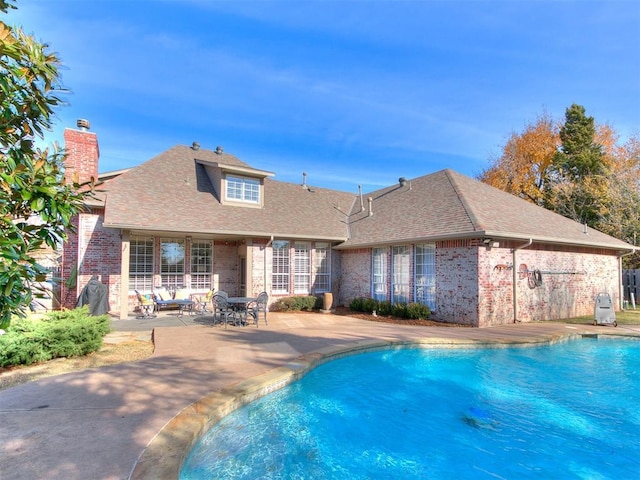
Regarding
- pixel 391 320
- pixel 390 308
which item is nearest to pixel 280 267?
pixel 390 308

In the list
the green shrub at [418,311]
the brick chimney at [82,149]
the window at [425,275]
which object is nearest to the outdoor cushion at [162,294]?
the brick chimney at [82,149]

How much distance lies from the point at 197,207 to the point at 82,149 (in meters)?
4.74

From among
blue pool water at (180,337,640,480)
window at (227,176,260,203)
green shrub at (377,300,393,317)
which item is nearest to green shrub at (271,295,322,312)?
green shrub at (377,300,393,317)

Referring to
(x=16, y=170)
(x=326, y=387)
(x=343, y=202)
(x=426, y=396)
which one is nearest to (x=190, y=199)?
(x=343, y=202)

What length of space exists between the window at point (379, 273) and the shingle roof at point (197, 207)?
215cm

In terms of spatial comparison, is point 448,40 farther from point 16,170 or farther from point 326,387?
point 16,170

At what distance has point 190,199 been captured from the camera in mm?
15453

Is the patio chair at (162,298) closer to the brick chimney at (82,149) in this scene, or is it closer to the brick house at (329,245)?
the brick house at (329,245)

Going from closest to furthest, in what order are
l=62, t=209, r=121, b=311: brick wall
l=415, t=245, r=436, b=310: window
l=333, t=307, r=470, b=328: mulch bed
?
1. l=333, t=307, r=470, b=328: mulch bed
2. l=62, t=209, r=121, b=311: brick wall
3. l=415, t=245, r=436, b=310: window

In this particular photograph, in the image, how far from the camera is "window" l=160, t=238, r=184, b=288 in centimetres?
1490

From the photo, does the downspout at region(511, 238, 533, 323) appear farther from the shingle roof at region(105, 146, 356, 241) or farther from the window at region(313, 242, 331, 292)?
the window at region(313, 242, 331, 292)

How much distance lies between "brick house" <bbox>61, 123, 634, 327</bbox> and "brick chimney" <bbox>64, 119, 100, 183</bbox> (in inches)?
1.5

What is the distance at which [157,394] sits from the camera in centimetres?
548

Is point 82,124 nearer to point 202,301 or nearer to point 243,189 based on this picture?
point 243,189
